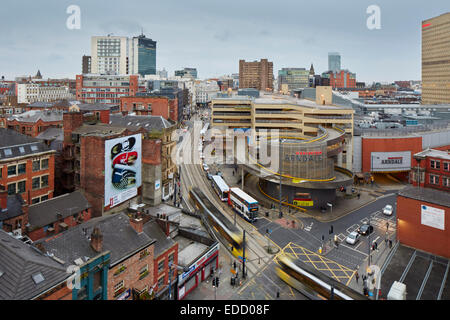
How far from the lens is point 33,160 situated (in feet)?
161

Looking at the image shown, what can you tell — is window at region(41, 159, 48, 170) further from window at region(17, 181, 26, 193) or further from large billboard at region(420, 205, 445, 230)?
large billboard at region(420, 205, 445, 230)

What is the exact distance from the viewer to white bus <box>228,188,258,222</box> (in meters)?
56.8

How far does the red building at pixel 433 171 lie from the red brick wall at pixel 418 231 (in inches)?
525

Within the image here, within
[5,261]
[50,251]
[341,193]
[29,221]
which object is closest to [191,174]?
[341,193]

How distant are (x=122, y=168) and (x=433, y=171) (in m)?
54.5

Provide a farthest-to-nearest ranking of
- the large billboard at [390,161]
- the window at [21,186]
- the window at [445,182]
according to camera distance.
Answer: the large billboard at [390,161]
the window at [445,182]
the window at [21,186]

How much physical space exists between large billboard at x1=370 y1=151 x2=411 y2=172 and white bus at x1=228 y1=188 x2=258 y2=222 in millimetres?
44802

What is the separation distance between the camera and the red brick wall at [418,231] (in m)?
43.5

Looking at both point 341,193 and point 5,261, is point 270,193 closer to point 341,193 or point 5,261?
point 341,193

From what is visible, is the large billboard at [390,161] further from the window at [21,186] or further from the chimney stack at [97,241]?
the window at [21,186]

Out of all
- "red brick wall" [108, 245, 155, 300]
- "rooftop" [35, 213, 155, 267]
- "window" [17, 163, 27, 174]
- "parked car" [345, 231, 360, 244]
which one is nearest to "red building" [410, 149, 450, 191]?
"parked car" [345, 231, 360, 244]

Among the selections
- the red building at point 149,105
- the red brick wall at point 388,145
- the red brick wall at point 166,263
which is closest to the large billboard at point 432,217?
the red brick wall at point 166,263

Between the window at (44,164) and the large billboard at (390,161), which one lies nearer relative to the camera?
the window at (44,164)
